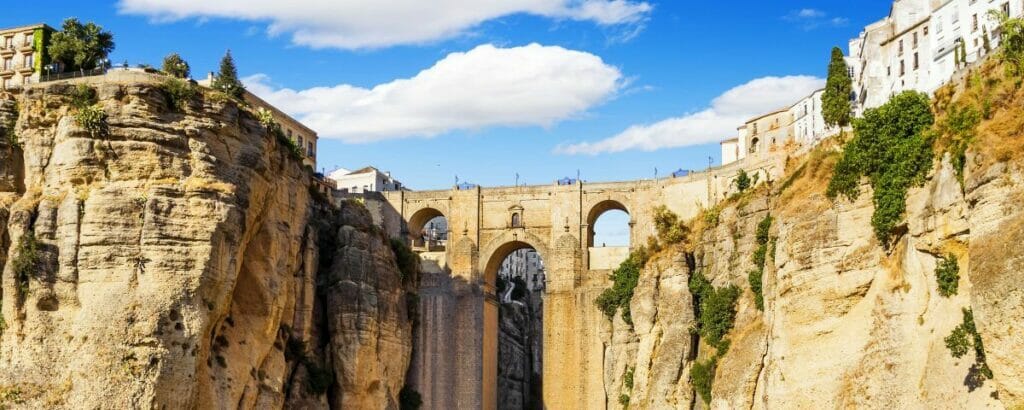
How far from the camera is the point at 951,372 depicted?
4081 cm

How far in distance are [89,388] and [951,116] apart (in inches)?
1108

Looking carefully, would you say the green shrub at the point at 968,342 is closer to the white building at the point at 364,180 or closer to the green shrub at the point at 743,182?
the green shrub at the point at 743,182

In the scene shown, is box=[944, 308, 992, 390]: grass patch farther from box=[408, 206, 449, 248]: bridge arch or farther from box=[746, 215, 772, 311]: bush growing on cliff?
box=[408, 206, 449, 248]: bridge arch

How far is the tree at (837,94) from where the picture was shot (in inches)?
2397

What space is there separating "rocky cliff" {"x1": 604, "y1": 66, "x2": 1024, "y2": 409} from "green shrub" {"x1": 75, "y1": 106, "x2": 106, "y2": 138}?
993 inches

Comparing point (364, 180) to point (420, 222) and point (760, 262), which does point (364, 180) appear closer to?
point (420, 222)

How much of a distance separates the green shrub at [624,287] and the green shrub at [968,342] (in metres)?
30.6

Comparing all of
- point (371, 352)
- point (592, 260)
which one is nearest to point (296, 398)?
point (371, 352)

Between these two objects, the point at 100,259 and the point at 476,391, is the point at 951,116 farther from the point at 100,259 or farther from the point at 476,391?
the point at 476,391

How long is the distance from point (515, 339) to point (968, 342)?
51.5 metres

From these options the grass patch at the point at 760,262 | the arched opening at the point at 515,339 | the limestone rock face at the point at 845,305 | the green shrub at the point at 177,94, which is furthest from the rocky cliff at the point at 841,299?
the green shrub at the point at 177,94

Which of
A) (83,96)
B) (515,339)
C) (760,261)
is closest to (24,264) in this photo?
(83,96)

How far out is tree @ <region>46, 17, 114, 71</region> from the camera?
53.0 metres

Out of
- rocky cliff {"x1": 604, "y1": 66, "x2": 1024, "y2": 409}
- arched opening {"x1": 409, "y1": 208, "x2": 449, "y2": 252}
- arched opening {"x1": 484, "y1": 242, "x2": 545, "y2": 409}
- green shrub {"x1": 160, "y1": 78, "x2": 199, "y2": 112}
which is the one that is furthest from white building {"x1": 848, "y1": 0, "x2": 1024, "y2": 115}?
arched opening {"x1": 409, "y1": 208, "x2": 449, "y2": 252}
